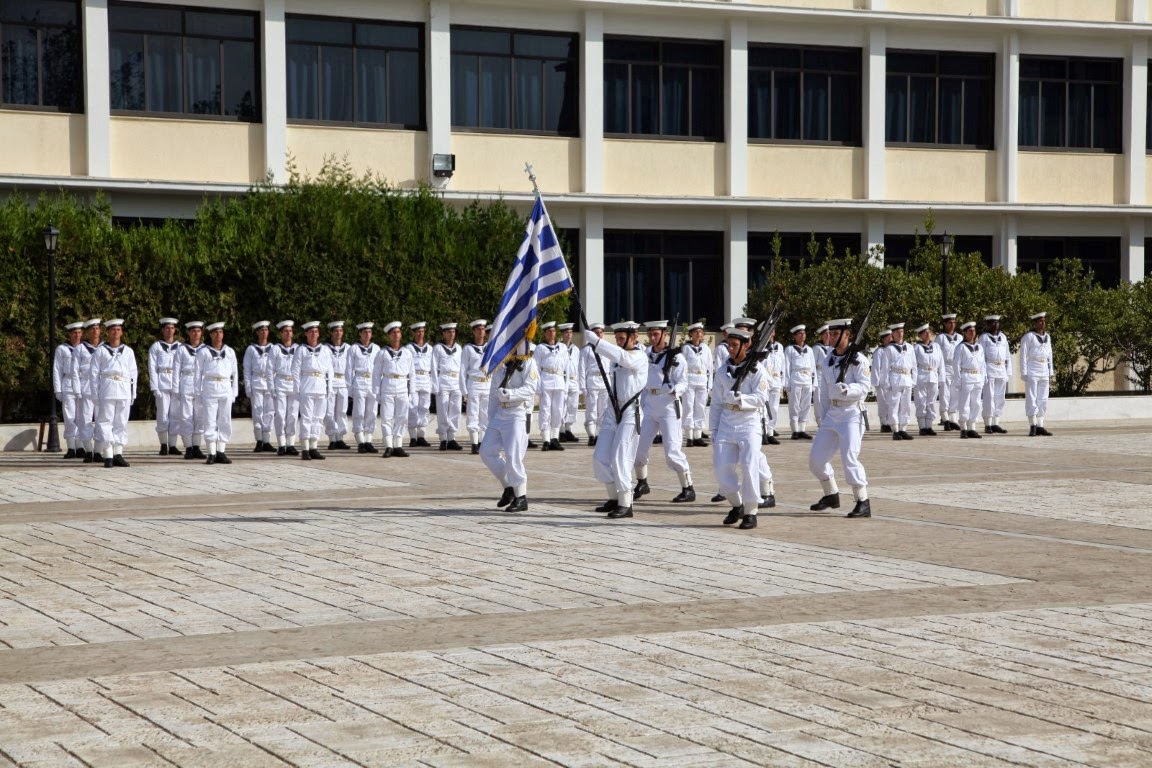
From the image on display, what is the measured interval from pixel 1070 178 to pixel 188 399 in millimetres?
23510

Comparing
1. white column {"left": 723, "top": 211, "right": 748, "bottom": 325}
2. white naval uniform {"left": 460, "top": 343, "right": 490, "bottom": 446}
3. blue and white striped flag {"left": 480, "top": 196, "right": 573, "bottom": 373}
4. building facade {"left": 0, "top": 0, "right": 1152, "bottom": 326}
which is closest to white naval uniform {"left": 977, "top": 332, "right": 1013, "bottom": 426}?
building facade {"left": 0, "top": 0, "right": 1152, "bottom": 326}

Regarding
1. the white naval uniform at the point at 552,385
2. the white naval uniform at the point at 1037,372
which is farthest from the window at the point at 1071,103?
the white naval uniform at the point at 552,385

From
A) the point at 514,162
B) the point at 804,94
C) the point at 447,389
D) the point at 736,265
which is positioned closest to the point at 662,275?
the point at 736,265

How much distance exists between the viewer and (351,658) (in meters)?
8.78

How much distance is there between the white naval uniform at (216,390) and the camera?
2308cm

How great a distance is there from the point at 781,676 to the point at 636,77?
28558 mm

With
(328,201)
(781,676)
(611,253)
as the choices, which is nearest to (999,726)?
(781,676)

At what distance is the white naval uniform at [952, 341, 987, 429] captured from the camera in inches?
1118

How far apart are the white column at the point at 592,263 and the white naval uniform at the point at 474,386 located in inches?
347

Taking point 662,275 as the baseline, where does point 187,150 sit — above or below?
above

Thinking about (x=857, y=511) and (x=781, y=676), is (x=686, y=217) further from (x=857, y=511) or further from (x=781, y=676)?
(x=781, y=676)

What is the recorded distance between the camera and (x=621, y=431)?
15992 mm

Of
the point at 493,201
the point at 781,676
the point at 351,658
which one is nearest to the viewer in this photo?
the point at 781,676

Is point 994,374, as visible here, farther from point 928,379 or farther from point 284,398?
point 284,398
